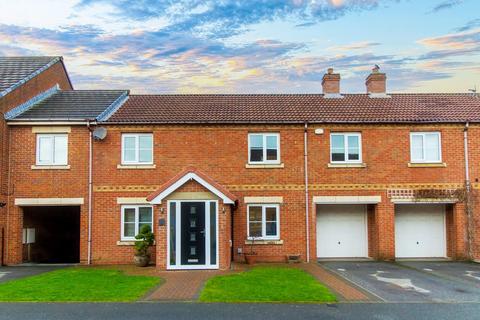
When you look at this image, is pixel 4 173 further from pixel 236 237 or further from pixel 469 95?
pixel 469 95

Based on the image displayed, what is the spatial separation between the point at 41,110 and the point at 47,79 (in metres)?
3.22

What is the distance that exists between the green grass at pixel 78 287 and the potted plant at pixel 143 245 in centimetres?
170

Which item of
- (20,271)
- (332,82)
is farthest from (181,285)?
(332,82)

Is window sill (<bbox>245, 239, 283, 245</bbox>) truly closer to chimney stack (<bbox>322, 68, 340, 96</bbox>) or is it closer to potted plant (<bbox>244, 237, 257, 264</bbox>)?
potted plant (<bbox>244, 237, 257, 264</bbox>)

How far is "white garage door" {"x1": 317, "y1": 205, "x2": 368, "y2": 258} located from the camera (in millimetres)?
22141

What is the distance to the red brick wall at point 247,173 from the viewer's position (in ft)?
69.2

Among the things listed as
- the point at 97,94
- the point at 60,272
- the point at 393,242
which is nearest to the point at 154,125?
the point at 97,94

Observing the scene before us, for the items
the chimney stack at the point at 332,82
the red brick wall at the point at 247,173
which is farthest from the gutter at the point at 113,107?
the chimney stack at the point at 332,82

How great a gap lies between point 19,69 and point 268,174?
12.4m

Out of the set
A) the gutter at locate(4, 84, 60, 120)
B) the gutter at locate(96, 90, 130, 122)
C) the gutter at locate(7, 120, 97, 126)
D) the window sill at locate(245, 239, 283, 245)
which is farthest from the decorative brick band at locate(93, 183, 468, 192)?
the gutter at locate(4, 84, 60, 120)

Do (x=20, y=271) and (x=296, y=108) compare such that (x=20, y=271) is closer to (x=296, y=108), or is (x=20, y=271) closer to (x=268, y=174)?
(x=268, y=174)

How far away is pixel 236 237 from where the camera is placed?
2109 centimetres

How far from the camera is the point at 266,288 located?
14008 millimetres

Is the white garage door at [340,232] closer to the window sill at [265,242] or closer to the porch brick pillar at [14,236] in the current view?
the window sill at [265,242]
